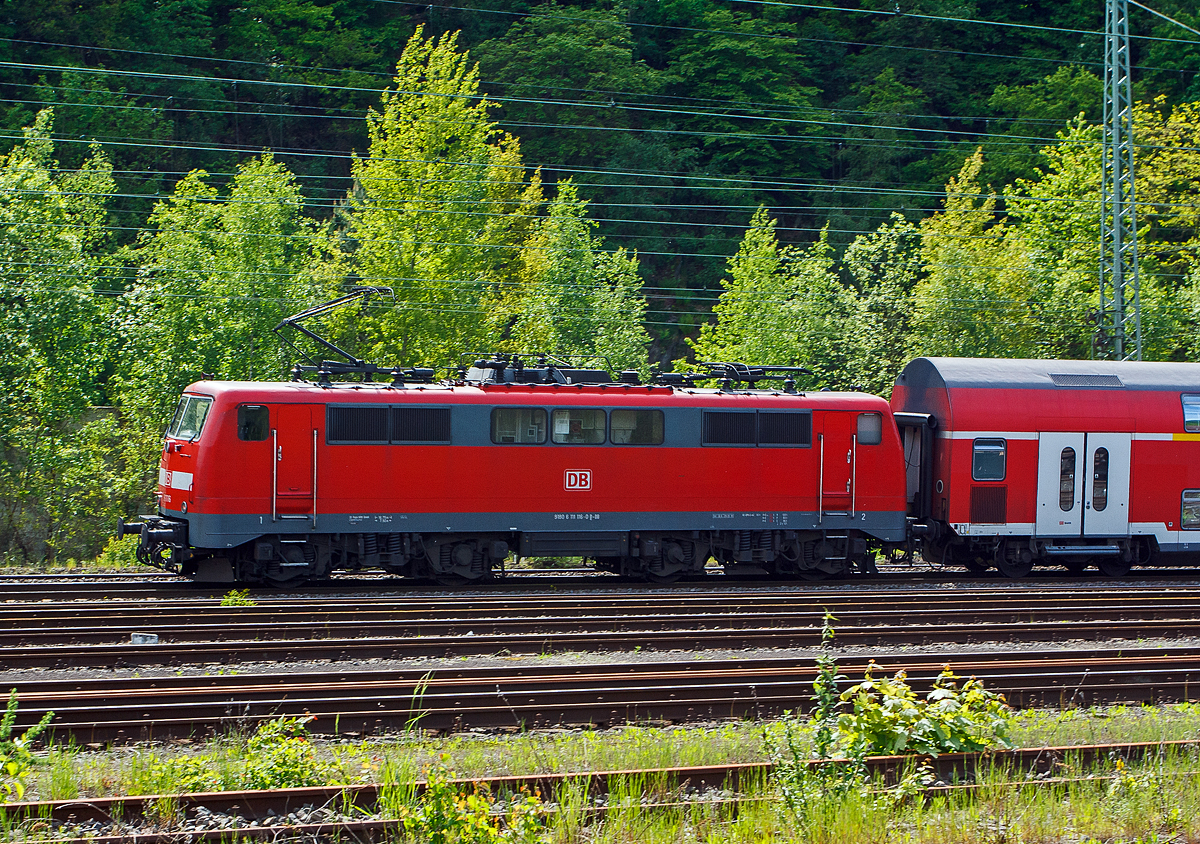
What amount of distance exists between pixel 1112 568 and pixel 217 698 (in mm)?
18336

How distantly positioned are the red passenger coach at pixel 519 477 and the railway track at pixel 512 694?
6314 millimetres

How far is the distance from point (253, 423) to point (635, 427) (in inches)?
253

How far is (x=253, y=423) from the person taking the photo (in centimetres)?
1739

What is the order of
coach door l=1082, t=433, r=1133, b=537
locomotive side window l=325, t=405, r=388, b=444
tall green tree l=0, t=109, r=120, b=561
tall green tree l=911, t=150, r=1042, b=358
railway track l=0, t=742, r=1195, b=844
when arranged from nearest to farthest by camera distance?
1. railway track l=0, t=742, r=1195, b=844
2. locomotive side window l=325, t=405, r=388, b=444
3. coach door l=1082, t=433, r=1133, b=537
4. tall green tree l=0, t=109, r=120, b=561
5. tall green tree l=911, t=150, r=1042, b=358

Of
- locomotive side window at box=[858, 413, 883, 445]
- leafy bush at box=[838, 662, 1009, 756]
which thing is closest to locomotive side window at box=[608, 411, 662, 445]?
locomotive side window at box=[858, 413, 883, 445]

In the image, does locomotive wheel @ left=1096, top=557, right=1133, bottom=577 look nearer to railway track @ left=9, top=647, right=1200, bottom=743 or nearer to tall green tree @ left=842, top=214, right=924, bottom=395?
railway track @ left=9, top=647, right=1200, bottom=743

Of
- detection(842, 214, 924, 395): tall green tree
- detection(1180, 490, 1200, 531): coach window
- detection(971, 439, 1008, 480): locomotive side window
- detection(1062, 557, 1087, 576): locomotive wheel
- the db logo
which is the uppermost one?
detection(842, 214, 924, 395): tall green tree

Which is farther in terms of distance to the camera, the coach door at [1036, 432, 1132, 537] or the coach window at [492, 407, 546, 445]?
the coach door at [1036, 432, 1132, 537]

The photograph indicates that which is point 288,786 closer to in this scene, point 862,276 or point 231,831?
point 231,831

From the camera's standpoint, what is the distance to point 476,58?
2184 inches

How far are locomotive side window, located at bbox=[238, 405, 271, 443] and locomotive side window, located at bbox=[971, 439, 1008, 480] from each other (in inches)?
505

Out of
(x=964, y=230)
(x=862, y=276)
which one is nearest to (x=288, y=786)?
(x=862, y=276)

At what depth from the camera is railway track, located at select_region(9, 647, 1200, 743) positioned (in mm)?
10023

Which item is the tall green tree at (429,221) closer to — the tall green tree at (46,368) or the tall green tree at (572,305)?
the tall green tree at (572,305)
